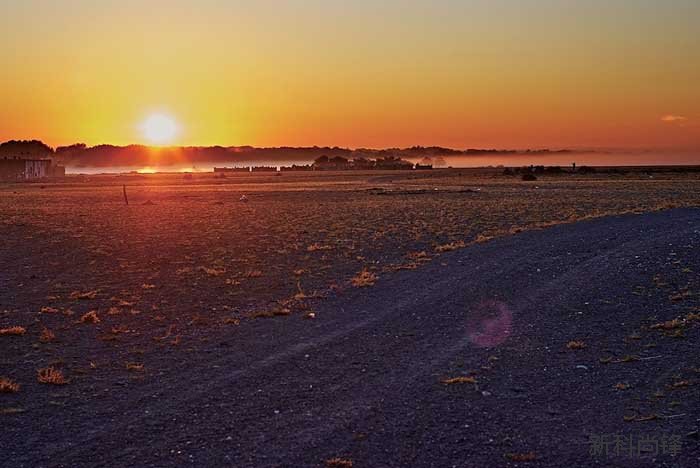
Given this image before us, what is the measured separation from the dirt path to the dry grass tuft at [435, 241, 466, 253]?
22.9 feet

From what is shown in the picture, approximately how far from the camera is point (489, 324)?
1138 cm

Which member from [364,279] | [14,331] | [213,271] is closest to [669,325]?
[364,279]

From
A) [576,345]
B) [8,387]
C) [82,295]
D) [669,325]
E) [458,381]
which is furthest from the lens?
[82,295]

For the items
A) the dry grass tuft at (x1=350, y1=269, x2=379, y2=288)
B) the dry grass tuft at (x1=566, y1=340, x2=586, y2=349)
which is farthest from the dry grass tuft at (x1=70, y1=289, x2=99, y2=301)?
the dry grass tuft at (x1=566, y1=340, x2=586, y2=349)

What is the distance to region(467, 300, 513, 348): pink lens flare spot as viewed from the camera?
10.4 meters

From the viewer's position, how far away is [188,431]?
712cm

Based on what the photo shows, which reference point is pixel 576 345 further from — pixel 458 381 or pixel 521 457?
pixel 521 457

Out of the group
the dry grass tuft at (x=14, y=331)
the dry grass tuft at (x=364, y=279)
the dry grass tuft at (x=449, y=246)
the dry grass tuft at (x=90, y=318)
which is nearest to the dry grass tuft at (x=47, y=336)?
the dry grass tuft at (x=14, y=331)

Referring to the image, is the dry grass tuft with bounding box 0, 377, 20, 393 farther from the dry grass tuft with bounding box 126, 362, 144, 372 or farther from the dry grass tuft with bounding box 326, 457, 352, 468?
the dry grass tuft with bounding box 326, 457, 352, 468

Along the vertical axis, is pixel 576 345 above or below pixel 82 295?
above

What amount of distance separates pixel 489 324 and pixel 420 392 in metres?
3.68

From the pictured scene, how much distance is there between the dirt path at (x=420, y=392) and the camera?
21.6ft

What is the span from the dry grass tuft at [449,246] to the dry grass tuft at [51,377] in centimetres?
1392

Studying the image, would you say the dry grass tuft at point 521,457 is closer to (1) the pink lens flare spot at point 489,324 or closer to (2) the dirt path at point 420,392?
(2) the dirt path at point 420,392
